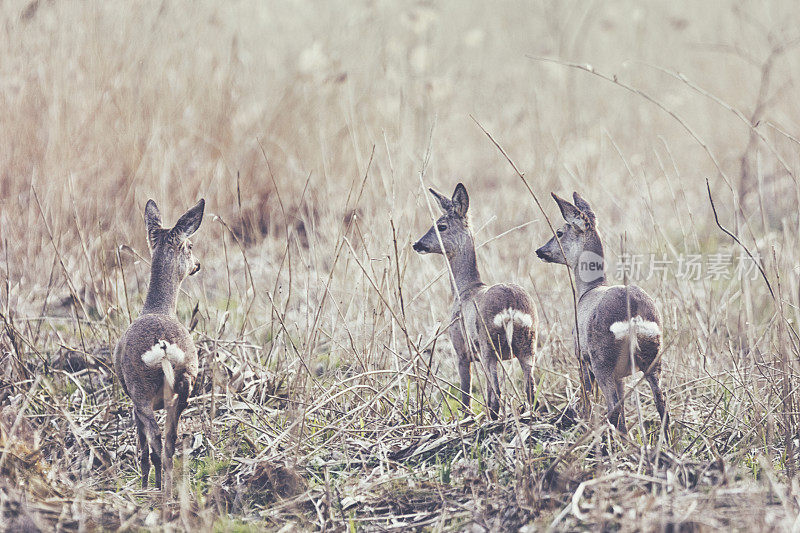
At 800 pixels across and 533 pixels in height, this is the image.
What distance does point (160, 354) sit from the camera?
3.27 m

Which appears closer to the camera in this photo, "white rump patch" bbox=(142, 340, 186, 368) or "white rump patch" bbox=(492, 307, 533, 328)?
"white rump patch" bbox=(142, 340, 186, 368)

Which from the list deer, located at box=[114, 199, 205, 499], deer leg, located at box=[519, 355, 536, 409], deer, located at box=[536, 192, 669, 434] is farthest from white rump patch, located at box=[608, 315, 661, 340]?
deer, located at box=[114, 199, 205, 499]

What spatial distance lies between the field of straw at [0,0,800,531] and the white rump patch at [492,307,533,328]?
14.0 inches

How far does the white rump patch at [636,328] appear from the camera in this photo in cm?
333

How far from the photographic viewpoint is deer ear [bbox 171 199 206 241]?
3.57 meters

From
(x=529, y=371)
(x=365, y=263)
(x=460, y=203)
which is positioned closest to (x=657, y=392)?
(x=529, y=371)

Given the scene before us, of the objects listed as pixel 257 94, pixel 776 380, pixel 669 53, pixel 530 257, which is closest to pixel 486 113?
pixel 669 53

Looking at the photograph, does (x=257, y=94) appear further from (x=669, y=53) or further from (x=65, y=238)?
(x=669, y=53)

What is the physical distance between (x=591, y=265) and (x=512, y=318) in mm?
409

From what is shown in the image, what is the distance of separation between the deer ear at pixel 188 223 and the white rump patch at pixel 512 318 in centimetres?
127

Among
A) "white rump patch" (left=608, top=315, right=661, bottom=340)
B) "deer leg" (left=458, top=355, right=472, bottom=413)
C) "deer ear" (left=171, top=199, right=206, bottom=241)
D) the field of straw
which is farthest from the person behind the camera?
"deer leg" (left=458, top=355, right=472, bottom=413)

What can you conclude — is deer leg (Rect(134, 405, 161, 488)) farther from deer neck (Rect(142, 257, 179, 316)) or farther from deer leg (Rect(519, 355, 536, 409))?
deer leg (Rect(519, 355, 536, 409))

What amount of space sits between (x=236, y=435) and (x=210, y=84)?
3966 mm

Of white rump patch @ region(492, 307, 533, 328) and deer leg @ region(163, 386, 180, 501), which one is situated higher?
white rump patch @ region(492, 307, 533, 328)
